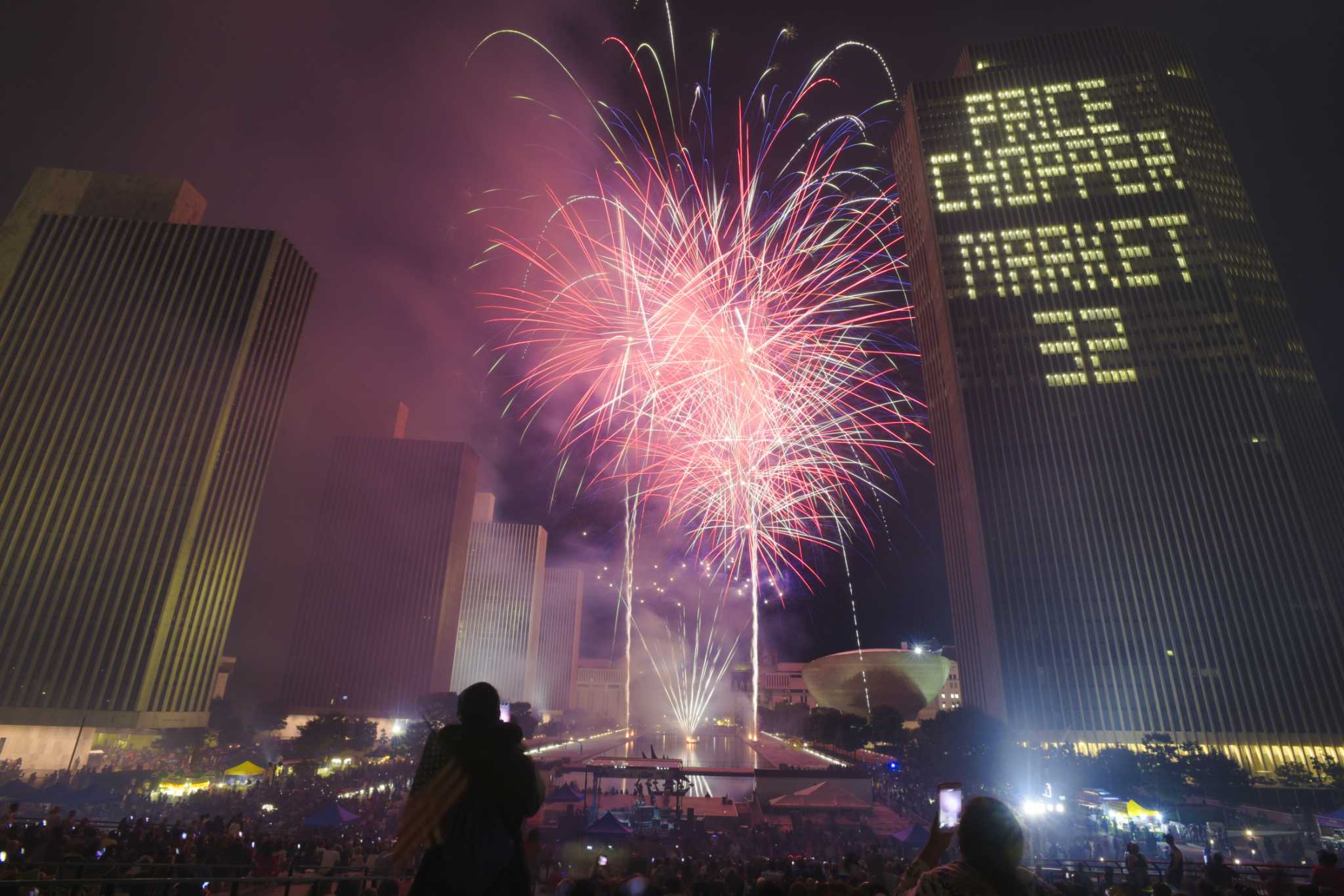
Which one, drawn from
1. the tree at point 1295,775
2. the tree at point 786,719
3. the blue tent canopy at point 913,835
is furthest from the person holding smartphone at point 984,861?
the tree at point 786,719

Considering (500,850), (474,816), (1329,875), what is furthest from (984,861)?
(1329,875)

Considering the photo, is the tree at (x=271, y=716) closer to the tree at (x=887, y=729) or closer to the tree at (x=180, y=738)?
the tree at (x=180, y=738)

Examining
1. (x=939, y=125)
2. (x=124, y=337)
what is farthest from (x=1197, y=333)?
(x=124, y=337)

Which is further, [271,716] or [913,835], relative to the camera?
[271,716]

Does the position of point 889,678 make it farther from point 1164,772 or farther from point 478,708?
point 478,708

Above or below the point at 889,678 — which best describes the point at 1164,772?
below

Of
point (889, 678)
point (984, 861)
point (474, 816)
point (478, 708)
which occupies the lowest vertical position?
point (984, 861)

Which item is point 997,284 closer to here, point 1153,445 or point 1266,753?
point 1153,445
